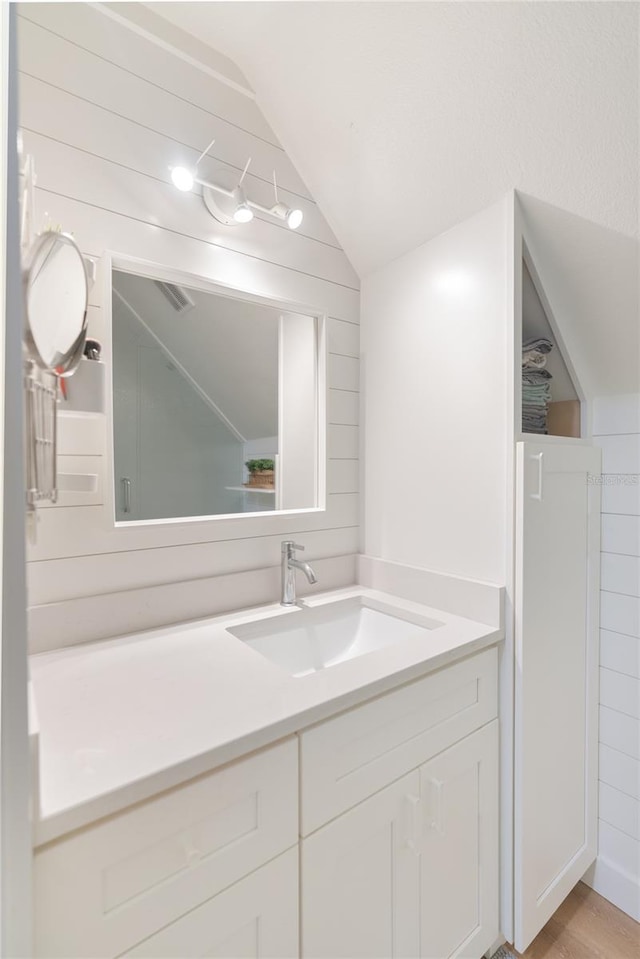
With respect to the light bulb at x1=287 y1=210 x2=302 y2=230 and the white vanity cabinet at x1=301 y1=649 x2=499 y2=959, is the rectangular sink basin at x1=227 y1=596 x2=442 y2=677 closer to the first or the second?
the white vanity cabinet at x1=301 y1=649 x2=499 y2=959

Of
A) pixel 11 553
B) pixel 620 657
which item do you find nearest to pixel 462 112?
pixel 11 553

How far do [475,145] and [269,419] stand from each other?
954mm

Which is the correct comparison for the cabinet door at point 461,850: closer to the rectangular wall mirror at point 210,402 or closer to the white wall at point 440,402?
the white wall at point 440,402

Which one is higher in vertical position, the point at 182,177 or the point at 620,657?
the point at 182,177

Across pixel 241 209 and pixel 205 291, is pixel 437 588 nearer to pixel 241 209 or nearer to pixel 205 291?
pixel 205 291

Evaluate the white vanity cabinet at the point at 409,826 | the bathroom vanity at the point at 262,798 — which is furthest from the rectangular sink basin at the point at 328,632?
the white vanity cabinet at the point at 409,826

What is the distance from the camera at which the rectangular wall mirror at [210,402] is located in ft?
3.93

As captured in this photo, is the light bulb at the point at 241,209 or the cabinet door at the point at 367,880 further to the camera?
the light bulb at the point at 241,209

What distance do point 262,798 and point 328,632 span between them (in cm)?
65

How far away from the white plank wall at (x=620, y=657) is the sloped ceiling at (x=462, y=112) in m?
0.16

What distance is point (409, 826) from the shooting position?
97cm

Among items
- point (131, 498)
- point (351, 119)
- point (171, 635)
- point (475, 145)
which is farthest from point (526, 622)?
point (351, 119)

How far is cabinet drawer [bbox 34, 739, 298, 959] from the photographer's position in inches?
22.9

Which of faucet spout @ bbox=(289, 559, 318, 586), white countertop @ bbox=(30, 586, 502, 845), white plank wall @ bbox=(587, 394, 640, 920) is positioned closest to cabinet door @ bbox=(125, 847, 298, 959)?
→ white countertop @ bbox=(30, 586, 502, 845)
